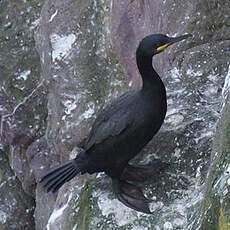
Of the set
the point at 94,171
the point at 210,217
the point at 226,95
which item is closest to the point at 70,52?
the point at 94,171

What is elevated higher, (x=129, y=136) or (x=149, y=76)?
(x=149, y=76)

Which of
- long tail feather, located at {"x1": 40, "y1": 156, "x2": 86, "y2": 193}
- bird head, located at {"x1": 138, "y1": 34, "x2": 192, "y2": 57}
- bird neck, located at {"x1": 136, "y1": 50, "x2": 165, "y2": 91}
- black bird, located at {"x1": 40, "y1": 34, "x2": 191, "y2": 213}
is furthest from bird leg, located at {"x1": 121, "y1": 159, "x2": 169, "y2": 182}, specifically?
bird head, located at {"x1": 138, "y1": 34, "x2": 192, "y2": 57}

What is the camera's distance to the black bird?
17.3 ft

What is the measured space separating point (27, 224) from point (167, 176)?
4.87 meters

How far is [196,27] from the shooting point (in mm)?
6594

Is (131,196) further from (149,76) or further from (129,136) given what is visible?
(149,76)

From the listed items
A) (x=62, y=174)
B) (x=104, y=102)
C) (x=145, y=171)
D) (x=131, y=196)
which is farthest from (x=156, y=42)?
(x=104, y=102)

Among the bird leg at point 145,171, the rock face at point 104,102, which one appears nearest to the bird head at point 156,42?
the rock face at point 104,102

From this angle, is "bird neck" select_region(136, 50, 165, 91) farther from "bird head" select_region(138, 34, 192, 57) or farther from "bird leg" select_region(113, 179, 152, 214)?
"bird leg" select_region(113, 179, 152, 214)

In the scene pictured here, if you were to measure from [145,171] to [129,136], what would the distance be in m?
0.32

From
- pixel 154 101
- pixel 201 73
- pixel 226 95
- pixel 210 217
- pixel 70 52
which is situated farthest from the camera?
pixel 70 52

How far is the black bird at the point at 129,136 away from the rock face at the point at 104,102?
99 mm

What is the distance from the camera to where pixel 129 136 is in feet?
17.5

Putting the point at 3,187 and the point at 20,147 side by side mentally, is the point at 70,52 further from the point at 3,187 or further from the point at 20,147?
the point at 3,187
